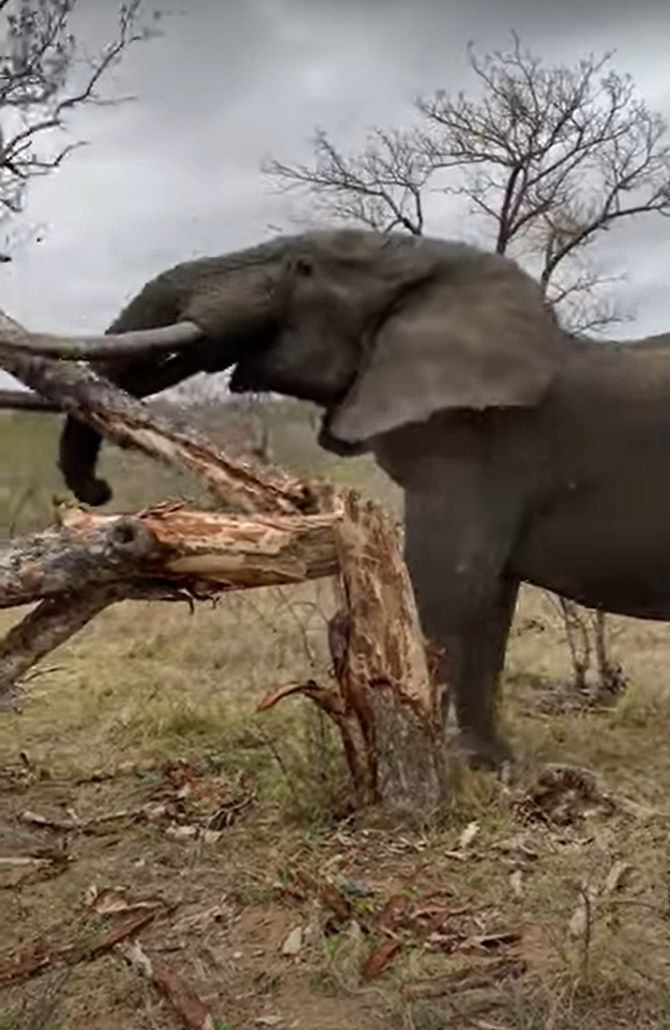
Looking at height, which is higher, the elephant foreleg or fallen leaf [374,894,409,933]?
the elephant foreleg

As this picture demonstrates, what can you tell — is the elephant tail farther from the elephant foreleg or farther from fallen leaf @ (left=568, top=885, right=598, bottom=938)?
fallen leaf @ (left=568, top=885, right=598, bottom=938)

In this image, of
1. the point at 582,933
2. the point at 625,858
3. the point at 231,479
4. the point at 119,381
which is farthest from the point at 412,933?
the point at 119,381

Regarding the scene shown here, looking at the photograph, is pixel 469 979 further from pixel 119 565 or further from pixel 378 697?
pixel 119 565

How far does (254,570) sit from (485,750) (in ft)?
8.52

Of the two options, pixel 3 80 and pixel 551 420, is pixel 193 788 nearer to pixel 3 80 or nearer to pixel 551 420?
pixel 551 420

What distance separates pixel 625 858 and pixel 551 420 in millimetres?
3167

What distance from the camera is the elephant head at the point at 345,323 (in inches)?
→ 328

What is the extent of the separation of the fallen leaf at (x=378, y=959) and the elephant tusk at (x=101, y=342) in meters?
3.02

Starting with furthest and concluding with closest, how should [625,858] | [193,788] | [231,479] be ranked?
[193,788] < [231,479] < [625,858]

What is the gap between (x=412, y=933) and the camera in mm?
4918

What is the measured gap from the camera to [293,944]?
4.88 metres

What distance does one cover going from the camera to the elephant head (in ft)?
27.3

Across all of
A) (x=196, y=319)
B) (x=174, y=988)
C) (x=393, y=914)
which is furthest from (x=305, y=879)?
(x=196, y=319)

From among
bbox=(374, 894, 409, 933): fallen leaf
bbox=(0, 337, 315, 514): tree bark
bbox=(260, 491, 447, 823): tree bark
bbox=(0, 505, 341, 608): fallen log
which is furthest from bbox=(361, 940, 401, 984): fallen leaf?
bbox=(0, 337, 315, 514): tree bark
